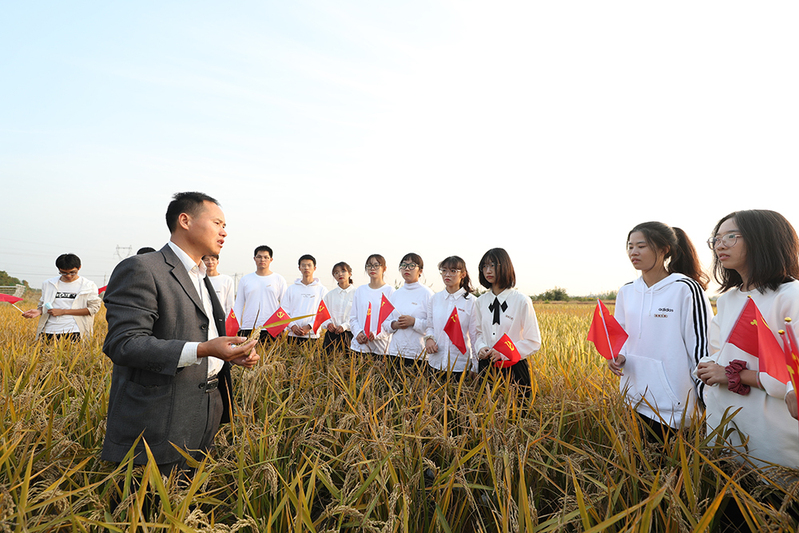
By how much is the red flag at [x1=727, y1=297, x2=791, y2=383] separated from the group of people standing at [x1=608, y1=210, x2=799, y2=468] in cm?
3

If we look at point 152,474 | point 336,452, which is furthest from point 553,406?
point 152,474

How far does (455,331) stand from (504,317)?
1.89ft

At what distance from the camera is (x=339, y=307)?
6.09m

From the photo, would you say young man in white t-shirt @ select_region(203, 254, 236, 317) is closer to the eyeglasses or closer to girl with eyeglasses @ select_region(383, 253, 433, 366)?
girl with eyeglasses @ select_region(383, 253, 433, 366)

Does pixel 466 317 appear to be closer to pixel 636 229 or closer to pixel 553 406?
pixel 553 406

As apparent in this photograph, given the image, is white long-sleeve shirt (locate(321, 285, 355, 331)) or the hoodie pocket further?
white long-sleeve shirt (locate(321, 285, 355, 331))

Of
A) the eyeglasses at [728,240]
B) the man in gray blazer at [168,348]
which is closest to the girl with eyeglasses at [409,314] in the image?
the man in gray blazer at [168,348]

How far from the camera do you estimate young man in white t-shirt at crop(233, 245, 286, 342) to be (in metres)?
6.29

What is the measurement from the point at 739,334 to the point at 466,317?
2.47 m

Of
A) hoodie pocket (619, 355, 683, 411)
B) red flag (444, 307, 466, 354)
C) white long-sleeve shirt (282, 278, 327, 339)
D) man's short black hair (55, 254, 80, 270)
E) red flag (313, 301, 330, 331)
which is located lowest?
hoodie pocket (619, 355, 683, 411)

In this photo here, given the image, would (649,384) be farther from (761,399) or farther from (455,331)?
(455,331)

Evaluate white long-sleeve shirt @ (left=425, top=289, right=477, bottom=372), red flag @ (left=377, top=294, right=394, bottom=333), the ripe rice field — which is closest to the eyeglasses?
the ripe rice field

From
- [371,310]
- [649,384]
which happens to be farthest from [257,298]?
[649,384]

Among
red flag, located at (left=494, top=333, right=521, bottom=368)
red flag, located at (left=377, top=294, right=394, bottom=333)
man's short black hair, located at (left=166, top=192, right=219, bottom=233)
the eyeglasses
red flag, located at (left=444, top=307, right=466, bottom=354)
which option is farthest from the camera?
red flag, located at (left=377, top=294, right=394, bottom=333)
